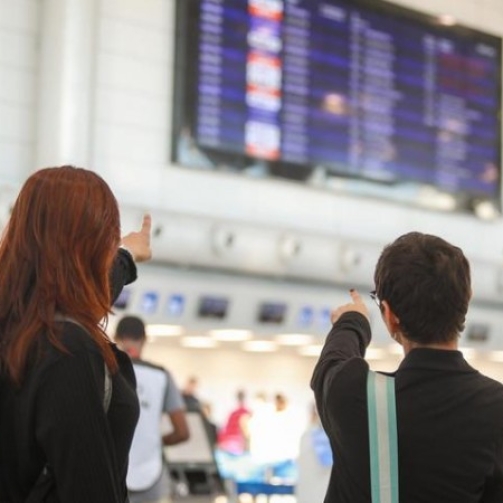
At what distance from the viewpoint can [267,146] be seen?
385 inches

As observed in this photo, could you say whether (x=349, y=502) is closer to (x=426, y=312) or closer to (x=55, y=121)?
(x=426, y=312)

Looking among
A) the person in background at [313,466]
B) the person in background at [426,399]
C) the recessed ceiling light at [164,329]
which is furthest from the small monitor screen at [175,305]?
the person in background at [426,399]

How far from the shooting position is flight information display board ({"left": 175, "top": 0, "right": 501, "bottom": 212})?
9.49m

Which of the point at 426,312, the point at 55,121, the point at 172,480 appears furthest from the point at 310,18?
the point at 426,312

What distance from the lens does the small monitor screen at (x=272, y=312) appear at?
32.4 feet

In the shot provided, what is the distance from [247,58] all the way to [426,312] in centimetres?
773

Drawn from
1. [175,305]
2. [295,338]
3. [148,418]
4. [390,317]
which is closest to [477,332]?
[295,338]

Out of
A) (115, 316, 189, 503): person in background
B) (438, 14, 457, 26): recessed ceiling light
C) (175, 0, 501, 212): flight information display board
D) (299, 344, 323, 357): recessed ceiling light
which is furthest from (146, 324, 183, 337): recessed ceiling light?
(115, 316, 189, 503): person in background

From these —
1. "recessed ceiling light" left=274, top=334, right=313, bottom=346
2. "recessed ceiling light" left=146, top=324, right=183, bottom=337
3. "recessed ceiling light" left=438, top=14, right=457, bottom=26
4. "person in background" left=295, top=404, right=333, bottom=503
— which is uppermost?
"recessed ceiling light" left=438, top=14, right=457, bottom=26

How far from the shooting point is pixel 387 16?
1068 cm

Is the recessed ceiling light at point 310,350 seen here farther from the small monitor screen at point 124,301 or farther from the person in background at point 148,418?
the person in background at point 148,418

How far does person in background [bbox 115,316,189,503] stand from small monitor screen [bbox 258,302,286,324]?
479 centimetres

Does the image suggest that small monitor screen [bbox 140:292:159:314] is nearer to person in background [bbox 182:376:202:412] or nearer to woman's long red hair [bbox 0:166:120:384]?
person in background [bbox 182:376:202:412]

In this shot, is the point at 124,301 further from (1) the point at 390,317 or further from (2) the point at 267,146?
(1) the point at 390,317
